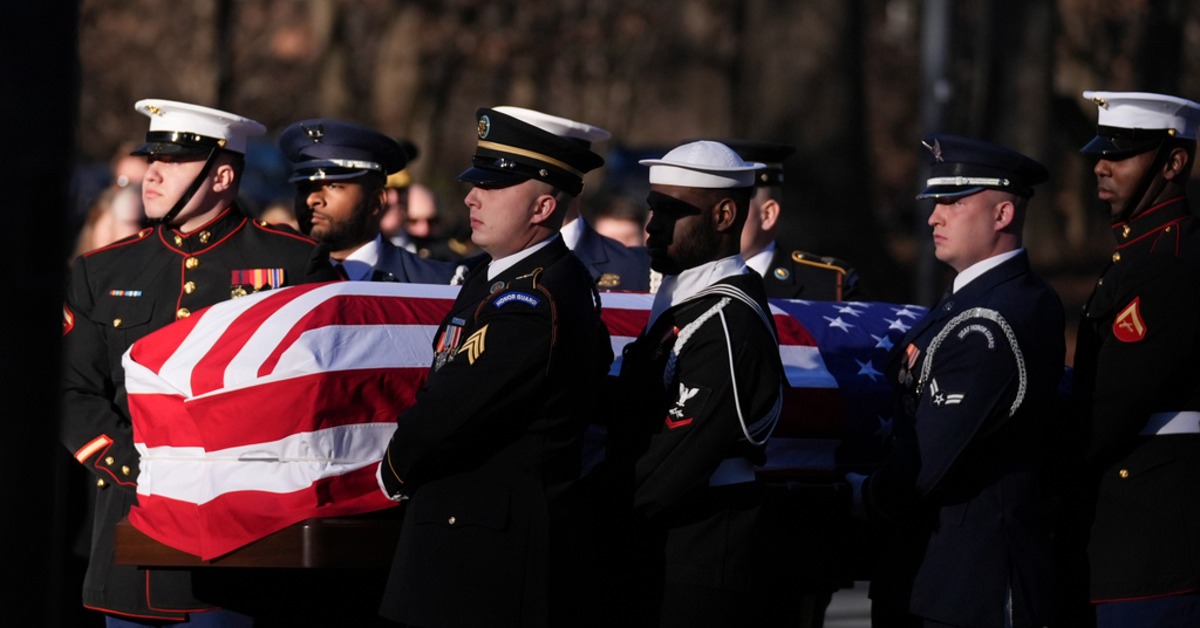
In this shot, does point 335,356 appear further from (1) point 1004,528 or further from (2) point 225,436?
(1) point 1004,528

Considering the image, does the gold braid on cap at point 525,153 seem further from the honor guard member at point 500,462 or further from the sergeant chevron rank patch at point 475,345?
the sergeant chevron rank patch at point 475,345

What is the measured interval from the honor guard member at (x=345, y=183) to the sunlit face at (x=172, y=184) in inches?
27.4

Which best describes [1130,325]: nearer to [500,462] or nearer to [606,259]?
[500,462]

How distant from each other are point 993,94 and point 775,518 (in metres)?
14.6

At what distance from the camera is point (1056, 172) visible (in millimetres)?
26203

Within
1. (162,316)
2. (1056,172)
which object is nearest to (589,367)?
(162,316)

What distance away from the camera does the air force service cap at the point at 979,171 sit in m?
5.06

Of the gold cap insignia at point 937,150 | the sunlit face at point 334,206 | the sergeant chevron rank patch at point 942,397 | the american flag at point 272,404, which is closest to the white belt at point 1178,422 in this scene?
the sergeant chevron rank patch at point 942,397

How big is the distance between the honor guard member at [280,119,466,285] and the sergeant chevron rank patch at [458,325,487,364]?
1765mm

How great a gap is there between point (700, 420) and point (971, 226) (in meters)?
0.97

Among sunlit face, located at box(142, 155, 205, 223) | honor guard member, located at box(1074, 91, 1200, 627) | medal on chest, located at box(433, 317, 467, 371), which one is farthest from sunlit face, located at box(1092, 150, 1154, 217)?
sunlit face, located at box(142, 155, 205, 223)

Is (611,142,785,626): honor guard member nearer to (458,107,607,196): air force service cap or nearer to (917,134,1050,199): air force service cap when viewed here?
(458,107,607,196): air force service cap

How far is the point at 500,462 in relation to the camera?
445 cm

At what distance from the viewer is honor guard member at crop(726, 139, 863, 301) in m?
7.04
